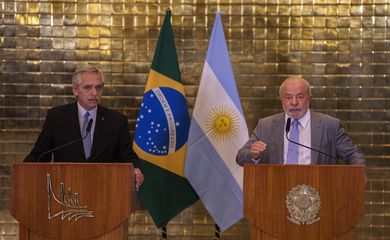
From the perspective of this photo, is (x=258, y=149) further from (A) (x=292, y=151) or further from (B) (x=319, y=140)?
(B) (x=319, y=140)

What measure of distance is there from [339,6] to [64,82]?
2.32 metres

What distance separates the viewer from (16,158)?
21.9 ft

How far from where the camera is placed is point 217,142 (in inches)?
229

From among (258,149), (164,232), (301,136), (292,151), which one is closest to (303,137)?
(301,136)

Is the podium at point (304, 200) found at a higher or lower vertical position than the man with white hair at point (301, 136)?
lower

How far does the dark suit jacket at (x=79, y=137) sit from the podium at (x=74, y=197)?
749mm

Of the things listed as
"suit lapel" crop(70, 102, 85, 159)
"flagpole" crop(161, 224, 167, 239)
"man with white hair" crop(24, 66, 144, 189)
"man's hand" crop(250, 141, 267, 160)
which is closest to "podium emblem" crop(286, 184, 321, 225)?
"man's hand" crop(250, 141, 267, 160)

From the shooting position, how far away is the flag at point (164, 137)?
581cm

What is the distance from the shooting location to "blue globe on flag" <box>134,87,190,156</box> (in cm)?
580

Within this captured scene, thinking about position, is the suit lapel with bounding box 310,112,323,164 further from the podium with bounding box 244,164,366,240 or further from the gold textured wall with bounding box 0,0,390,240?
the gold textured wall with bounding box 0,0,390,240

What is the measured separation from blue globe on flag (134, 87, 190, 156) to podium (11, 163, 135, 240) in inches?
67.6

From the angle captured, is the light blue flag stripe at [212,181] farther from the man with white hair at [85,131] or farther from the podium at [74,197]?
the podium at [74,197]

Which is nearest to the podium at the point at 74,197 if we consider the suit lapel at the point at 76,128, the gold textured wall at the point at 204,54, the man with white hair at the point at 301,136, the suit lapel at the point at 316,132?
the suit lapel at the point at 76,128

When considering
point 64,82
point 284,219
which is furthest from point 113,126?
point 64,82
